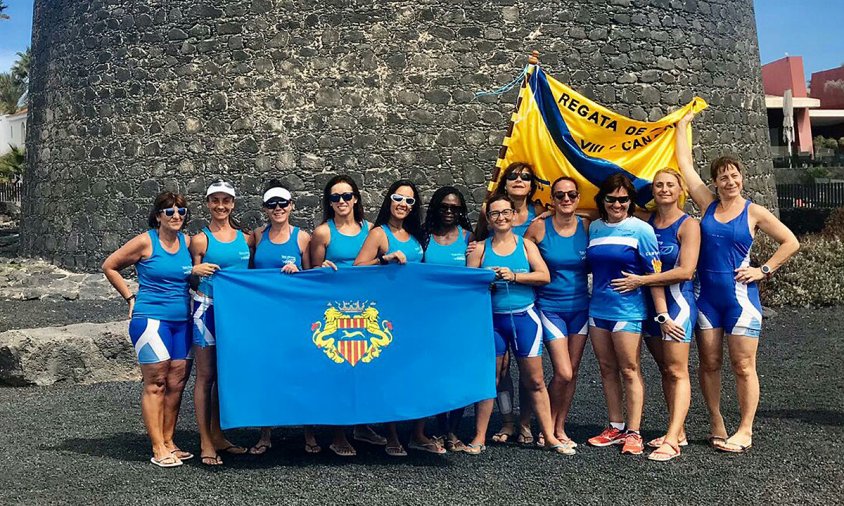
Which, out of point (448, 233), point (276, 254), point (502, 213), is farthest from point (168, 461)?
point (502, 213)

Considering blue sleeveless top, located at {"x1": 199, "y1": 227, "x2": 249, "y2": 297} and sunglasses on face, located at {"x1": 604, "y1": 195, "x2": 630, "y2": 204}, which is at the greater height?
sunglasses on face, located at {"x1": 604, "y1": 195, "x2": 630, "y2": 204}

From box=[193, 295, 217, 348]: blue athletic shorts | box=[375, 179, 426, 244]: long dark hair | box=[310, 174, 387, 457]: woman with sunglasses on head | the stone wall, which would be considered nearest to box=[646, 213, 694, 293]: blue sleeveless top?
box=[375, 179, 426, 244]: long dark hair

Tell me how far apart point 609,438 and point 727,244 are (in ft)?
4.76

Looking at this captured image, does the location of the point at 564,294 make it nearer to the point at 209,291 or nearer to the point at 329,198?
the point at 329,198

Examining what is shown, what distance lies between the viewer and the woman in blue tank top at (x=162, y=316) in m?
5.07

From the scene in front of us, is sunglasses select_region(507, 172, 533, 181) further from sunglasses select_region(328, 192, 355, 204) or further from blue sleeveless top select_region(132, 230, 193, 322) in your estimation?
blue sleeveless top select_region(132, 230, 193, 322)

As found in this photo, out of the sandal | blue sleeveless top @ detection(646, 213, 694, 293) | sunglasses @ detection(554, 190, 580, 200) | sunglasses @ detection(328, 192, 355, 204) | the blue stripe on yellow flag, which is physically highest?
the blue stripe on yellow flag

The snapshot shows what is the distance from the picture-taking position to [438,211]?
5324mm

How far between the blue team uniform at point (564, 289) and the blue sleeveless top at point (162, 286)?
7.41ft

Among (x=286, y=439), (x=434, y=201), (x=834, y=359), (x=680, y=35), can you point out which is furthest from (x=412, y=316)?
(x=680, y=35)

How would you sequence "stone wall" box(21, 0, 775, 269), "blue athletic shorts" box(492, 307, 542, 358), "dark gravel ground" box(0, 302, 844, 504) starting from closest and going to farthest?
"dark gravel ground" box(0, 302, 844, 504) → "blue athletic shorts" box(492, 307, 542, 358) → "stone wall" box(21, 0, 775, 269)

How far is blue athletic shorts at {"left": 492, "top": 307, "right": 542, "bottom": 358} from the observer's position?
5277 millimetres

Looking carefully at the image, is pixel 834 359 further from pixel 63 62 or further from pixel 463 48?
pixel 63 62

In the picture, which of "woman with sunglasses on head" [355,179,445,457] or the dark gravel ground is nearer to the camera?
the dark gravel ground
